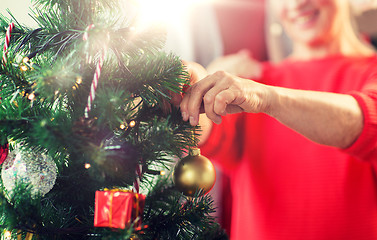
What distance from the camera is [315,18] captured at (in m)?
1.09

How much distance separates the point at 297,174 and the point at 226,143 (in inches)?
9.8

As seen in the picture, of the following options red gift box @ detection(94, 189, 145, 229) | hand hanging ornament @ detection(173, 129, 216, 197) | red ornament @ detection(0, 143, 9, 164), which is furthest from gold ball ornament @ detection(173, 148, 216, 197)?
red ornament @ detection(0, 143, 9, 164)

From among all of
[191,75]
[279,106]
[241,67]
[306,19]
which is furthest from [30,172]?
[306,19]

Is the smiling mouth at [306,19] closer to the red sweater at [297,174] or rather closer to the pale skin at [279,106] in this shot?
the red sweater at [297,174]

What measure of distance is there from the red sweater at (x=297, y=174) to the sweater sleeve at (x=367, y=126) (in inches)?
11.1

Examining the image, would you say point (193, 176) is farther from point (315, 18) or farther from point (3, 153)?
point (315, 18)

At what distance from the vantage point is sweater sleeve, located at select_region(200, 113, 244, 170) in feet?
3.30

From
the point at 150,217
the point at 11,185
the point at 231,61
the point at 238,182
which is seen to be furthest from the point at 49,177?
the point at 231,61

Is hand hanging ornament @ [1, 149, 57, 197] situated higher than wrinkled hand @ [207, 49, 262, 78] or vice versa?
wrinkled hand @ [207, 49, 262, 78]

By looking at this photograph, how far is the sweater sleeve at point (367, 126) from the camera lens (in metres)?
0.59

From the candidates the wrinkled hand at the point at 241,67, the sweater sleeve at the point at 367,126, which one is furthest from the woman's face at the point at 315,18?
the sweater sleeve at the point at 367,126

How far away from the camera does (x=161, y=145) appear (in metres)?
0.40

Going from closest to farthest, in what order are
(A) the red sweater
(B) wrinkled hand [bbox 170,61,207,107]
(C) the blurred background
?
(B) wrinkled hand [bbox 170,61,207,107]
(A) the red sweater
(C) the blurred background

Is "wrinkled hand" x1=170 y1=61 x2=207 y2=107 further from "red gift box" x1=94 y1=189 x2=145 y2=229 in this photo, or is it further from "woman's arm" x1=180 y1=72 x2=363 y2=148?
"red gift box" x1=94 y1=189 x2=145 y2=229
